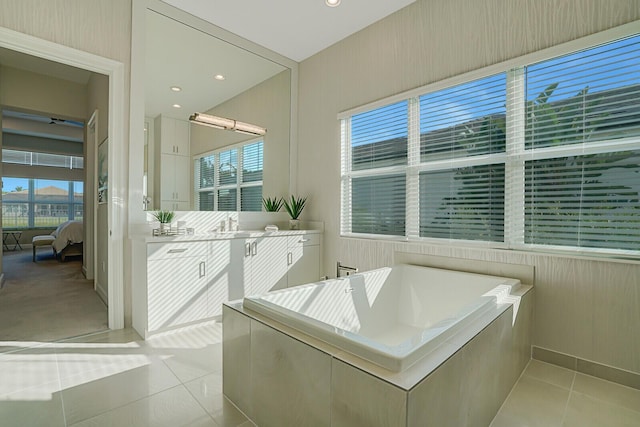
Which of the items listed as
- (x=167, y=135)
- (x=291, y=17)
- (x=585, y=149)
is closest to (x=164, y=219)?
(x=167, y=135)

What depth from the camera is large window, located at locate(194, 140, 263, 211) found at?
324cm

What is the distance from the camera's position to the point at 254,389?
4.91 ft

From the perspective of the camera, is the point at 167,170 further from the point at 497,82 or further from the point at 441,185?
the point at 497,82

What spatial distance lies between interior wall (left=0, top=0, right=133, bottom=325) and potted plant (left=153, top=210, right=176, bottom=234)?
0.26 metres

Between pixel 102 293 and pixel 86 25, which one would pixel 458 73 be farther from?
pixel 102 293

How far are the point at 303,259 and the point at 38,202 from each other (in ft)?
29.7

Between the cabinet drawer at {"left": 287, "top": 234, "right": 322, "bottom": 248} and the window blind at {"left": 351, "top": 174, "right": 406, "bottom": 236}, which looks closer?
the window blind at {"left": 351, "top": 174, "right": 406, "bottom": 236}

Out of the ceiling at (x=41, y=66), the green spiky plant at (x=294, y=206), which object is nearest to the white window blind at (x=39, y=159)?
the ceiling at (x=41, y=66)

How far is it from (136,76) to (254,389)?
269 cm

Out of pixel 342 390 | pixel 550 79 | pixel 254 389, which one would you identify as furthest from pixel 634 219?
pixel 254 389

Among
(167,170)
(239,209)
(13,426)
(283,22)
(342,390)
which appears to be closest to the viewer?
(342,390)

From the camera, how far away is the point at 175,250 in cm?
257

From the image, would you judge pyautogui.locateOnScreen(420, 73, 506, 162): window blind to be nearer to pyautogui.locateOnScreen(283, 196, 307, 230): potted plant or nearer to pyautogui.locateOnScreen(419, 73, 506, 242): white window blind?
pyautogui.locateOnScreen(419, 73, 506, 242): white window blind

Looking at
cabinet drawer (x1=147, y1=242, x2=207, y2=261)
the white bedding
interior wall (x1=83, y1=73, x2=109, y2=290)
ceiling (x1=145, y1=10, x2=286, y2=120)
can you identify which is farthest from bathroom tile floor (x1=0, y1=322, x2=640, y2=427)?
the white bedding
